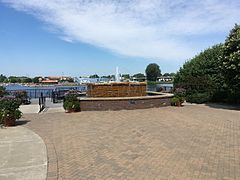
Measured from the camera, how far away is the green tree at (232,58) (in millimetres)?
17266

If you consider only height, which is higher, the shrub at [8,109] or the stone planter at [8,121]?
the shrub at [8,109]

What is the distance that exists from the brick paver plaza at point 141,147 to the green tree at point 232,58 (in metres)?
5.57

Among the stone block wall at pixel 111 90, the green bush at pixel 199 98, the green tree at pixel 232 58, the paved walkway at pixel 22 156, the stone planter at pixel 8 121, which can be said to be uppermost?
the green tree at pixel 232 58

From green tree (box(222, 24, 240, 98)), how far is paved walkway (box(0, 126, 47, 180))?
12.8 m

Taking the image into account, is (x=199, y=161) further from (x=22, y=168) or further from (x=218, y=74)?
(x=218, y=74)

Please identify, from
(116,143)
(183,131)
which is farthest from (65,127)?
(183,131)

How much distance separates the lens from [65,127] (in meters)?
11.0

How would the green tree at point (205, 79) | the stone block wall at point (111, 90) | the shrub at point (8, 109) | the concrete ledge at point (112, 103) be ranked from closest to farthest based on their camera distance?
the shrub at point (8, 109) → the concrete ledge at point (112, 103) → the stone block wall at point (111, 90) → the green tree at point (205, 79)

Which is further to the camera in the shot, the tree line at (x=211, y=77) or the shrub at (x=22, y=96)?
the shrub at (x=22, y=96)

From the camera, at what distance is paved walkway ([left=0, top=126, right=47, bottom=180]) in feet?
18.8

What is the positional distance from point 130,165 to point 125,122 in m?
5.68

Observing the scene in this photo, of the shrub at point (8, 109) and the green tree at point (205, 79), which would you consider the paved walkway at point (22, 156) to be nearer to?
the shrub at point (8, 109)

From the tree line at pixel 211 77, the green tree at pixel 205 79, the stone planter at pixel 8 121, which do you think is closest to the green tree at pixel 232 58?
the tree line at pixel 211 77

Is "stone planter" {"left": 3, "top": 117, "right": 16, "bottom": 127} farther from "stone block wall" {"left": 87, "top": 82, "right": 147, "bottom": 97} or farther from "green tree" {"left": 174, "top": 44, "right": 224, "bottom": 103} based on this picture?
"green tree" {"left": 174, "top": 44, "right": 224, "bottom": 103}
